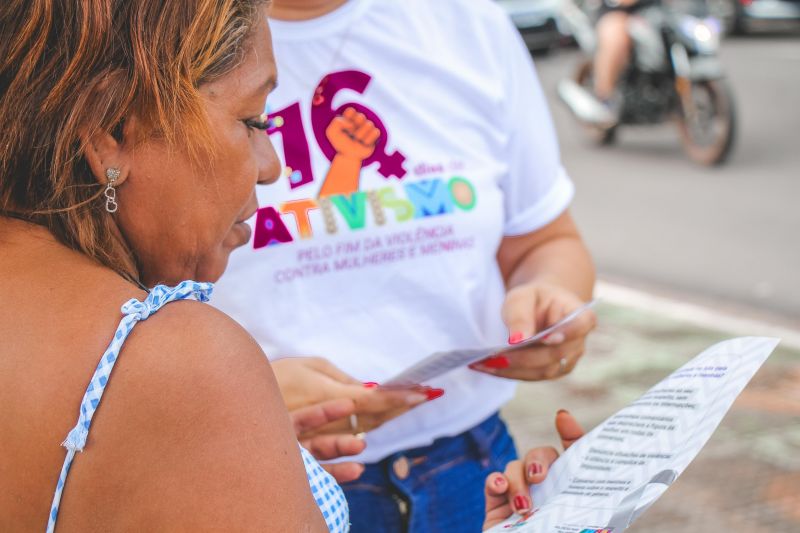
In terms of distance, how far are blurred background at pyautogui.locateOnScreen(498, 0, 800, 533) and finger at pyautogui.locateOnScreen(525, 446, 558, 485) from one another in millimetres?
2361

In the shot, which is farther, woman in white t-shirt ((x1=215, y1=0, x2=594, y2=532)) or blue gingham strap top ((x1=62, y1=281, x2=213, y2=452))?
woman in white t-shirt ((x1=215, y1=0, x2=594, y2=532))

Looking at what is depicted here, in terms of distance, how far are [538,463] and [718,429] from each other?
3.10 metres

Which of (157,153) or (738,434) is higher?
(157,153)

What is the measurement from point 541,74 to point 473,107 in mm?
12649

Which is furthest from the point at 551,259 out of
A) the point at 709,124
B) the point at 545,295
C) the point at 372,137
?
the point at 709,124

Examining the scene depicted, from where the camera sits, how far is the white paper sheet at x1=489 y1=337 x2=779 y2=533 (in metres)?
1.35

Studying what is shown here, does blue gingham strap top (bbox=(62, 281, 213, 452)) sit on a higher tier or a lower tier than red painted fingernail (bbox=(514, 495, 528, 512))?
higher

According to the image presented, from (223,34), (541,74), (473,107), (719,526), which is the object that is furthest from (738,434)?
(541,74)

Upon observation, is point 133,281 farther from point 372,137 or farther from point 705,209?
point 705,209

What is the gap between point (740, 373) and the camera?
4.73 feet

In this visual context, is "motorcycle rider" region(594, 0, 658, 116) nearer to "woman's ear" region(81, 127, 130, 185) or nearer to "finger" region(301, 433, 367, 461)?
"finger" region(301, 433, 367, 461)

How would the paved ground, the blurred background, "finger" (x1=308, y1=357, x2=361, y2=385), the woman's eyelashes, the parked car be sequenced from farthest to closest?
the parked car < the blurred background < the paved ground < "finger" (x1=308, y1=357, x2=361, y2=385) < the woman's eyelashes

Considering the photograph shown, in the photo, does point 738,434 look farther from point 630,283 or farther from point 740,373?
point 740,373

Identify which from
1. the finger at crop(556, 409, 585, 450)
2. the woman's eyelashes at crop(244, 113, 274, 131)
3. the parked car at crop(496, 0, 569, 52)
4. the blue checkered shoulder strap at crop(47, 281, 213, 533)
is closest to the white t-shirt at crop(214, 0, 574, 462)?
the finger at crop(556, 409, 585, 450)
